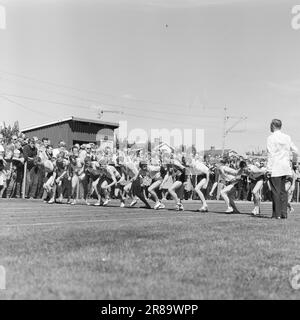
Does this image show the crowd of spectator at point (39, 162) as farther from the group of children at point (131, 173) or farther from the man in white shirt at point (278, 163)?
the man in white shirt at point (278, 163)

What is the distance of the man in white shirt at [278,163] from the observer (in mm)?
13086

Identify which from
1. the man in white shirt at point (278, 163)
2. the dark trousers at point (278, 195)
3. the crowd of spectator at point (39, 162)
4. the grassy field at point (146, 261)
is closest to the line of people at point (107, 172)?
the crowd of spectator at point (39, 162)

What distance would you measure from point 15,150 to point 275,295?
17.5 meters

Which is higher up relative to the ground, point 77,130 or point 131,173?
point 77,130

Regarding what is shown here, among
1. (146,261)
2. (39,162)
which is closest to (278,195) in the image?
(146,261)

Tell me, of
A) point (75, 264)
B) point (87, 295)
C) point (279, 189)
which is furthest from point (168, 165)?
point (87, 295)

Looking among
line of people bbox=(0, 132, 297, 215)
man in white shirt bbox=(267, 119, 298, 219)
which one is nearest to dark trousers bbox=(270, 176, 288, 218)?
man in white shirt bbox=(267, 119, 298, 219)

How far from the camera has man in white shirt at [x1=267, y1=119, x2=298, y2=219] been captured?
1309 cm

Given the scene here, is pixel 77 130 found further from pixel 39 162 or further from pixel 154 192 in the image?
pixel 154 192

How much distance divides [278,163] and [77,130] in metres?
29.7

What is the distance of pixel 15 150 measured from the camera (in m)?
21.2

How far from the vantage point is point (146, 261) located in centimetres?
652

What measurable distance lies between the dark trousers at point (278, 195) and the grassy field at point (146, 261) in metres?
2.51
